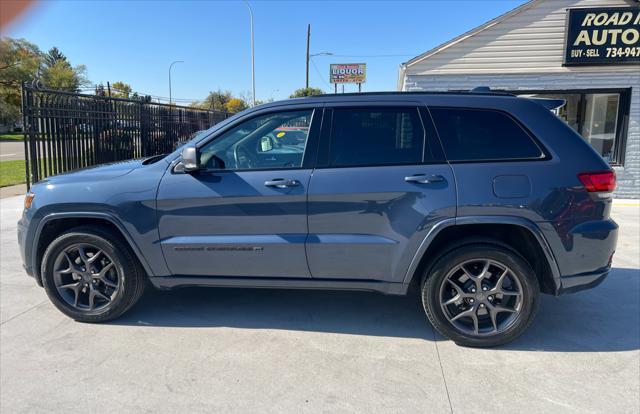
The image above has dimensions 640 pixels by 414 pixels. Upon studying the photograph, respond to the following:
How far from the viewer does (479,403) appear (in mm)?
2705

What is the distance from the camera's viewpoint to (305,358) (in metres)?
3.22

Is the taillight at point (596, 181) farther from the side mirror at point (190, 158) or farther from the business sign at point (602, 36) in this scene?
the business sign at point (602, 36)

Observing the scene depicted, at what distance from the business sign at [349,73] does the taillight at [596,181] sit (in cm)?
4713

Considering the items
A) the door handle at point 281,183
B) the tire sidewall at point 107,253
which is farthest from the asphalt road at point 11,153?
the door handle at point 281,183

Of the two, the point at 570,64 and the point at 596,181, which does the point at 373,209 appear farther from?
the point at 570,64

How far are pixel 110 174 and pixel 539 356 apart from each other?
364 cm

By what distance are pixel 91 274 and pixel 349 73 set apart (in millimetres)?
48152

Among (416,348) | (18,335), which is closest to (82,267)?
(18,335)

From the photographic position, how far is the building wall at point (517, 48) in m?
9.28

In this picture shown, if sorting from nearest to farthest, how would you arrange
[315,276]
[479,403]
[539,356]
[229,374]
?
[479,403], [229,374], [539,356], [315,276]

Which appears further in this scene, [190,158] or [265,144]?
[265,144]

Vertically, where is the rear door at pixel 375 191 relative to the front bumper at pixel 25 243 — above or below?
above

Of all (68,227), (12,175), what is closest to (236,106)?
(12,175)

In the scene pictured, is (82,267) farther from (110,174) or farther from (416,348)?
(416,348)
